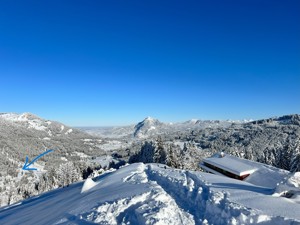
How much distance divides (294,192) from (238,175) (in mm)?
24913

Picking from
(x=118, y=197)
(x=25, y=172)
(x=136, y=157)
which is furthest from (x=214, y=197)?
(x=25, y=172)

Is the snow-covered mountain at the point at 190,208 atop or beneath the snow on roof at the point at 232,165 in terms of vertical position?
atop

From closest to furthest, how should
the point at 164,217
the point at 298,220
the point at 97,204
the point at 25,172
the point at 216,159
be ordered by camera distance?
1. the point at 298,220
2. the point at 164,217
3. the point at 97,204
4. the point at 216,159
5. the point at 25,172

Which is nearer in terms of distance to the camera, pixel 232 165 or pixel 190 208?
pixel 190 208

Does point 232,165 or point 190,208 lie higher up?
point 190,208

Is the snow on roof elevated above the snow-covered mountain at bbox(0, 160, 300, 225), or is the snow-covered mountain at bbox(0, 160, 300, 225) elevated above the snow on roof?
the snow-covered mountain at bbox(0, 160, 300, 225)

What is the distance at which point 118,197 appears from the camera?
14492 mm

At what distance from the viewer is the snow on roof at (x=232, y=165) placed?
38.3m

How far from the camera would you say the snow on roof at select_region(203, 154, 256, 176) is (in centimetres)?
3834

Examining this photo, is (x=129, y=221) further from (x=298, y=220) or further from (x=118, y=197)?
(x=298, y=220)

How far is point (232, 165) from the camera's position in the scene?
42.3 meters

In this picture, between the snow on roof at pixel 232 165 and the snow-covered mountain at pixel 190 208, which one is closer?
the snow-covered mountain at pixel 190 208

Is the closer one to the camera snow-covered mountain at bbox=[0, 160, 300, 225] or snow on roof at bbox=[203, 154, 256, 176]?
snow-covered mountain at bbox=[0, 160, 300, 225]

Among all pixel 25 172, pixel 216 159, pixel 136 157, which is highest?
pixel 216 159
